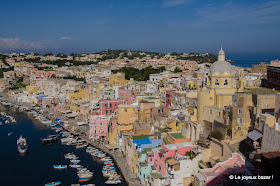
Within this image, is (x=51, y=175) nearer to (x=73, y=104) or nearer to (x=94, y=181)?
(x=94, y=181)

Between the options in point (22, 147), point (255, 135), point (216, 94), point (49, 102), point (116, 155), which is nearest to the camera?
point (255, 135)

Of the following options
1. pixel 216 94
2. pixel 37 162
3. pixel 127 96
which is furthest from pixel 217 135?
pixel 127 96

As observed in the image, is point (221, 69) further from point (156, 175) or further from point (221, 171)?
point (221, 171)

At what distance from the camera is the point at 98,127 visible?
86.4 feet

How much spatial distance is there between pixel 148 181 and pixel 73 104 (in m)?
24.4

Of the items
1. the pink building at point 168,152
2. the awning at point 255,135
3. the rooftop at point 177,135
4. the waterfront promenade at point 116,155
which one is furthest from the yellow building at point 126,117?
the awning at point 255,135

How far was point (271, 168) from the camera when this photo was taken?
11.2 metres

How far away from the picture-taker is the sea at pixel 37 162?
1972 centimetres

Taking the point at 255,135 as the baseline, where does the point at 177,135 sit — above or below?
below

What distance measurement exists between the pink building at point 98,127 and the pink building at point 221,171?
49.3 ft

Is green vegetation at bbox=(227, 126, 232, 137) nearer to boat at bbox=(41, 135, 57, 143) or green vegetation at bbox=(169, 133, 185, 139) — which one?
green vegetation at bbox=(169, 133, 185, 139)

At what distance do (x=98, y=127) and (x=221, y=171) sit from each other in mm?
15902

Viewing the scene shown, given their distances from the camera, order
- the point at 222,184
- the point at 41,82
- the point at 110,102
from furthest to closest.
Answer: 1. the point at 41,82
2. the point at 110,102
3. the point at 222,184

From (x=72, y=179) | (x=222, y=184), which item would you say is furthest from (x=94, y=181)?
(x=222, y=184)
